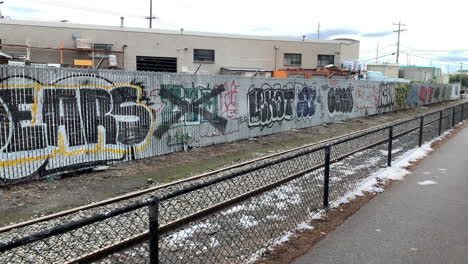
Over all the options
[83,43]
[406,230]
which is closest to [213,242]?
[406,230]

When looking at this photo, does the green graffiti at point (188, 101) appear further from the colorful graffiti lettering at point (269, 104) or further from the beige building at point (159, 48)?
the beige building at point (159, 48)

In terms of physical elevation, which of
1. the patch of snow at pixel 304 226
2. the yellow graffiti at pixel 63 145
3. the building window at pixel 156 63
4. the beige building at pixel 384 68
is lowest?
the patch of snow at pixel 304 226

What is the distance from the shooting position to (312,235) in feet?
16.6

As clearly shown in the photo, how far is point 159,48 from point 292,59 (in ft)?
47.9

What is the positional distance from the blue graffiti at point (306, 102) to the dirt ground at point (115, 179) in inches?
159

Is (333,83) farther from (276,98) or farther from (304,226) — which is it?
(304,226)

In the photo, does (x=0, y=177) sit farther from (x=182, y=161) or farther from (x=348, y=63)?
(x=348, y=63)

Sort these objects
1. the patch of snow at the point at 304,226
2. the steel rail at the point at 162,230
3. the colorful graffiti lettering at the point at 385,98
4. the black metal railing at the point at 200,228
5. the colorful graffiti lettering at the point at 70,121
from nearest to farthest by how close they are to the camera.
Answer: the steel rail at the point at 162,230, the black metal railing at the point at 200,228, the patch of snow at the point at 304,226, the colorful graffiti lettering at the point at 70,121, the colorful graffiti lettering at the point at 385,98

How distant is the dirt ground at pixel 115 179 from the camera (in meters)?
6.67

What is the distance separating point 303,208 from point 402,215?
1550mm

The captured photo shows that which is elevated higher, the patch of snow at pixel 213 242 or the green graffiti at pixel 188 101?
the green graffiti at pixel 188 101

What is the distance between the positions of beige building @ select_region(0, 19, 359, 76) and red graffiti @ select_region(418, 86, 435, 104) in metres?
9.32

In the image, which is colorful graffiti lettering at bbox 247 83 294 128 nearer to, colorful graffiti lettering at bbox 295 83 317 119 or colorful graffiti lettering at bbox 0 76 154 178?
colorful graffiti lettering at bbox 295 83 317 119

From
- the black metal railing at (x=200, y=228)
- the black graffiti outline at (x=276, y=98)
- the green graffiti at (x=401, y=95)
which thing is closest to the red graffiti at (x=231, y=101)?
the black graffiti outline at (x=276, y=98)
